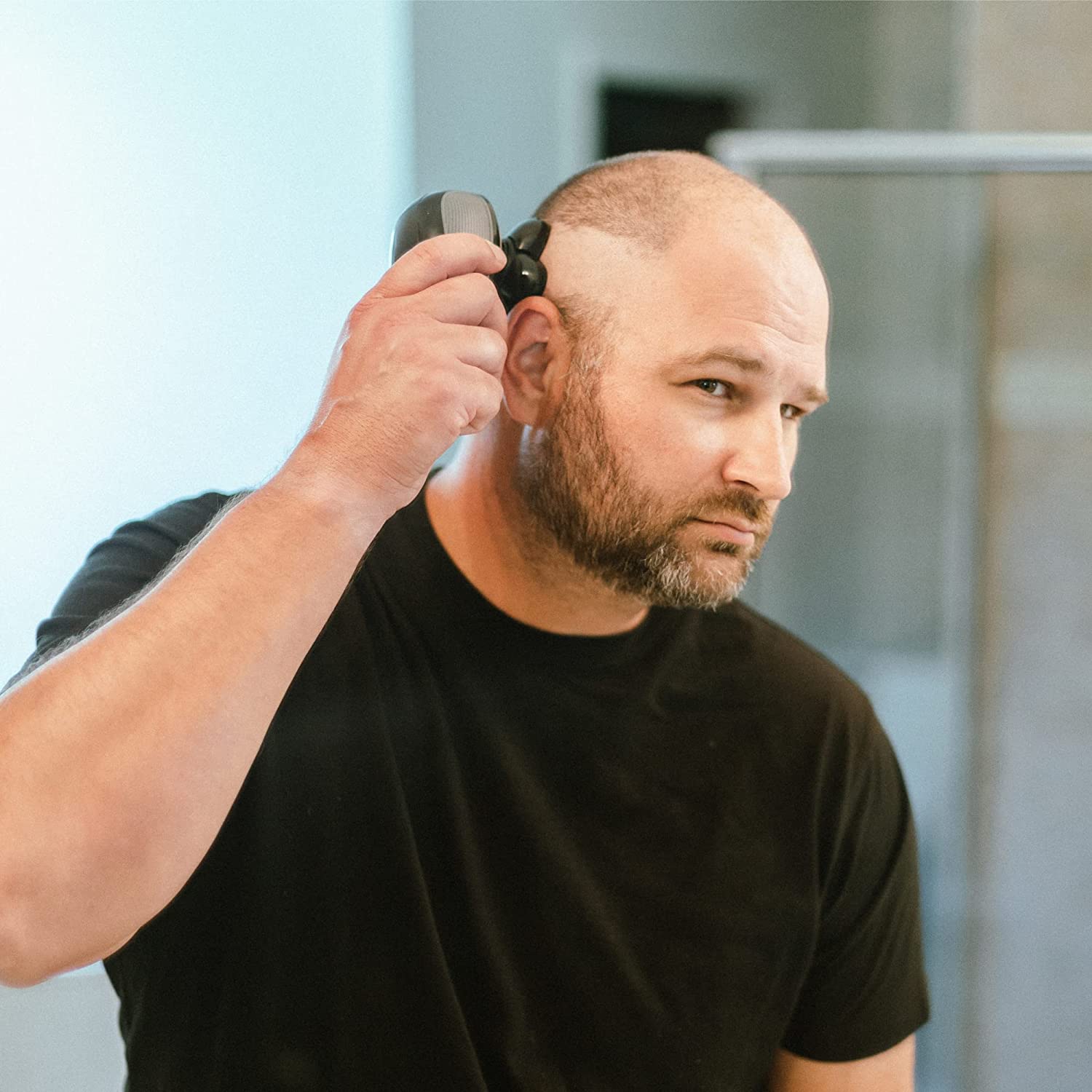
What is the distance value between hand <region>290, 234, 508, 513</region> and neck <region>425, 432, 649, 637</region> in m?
0.23

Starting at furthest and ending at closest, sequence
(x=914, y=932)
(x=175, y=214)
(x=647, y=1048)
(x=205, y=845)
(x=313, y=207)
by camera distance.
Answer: (x=313, y=207) → (x=175, y=214) → (x=914, y=932) → (x=647, y=1048) → (x=205, y=845)

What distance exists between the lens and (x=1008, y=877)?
1.65 m

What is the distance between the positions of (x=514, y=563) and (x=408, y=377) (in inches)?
12.2

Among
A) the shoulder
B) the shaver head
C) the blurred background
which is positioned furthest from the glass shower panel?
the shaver head

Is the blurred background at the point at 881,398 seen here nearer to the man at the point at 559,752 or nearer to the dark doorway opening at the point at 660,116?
the man at the point at 559,752

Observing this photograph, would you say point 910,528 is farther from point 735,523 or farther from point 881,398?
point 735,523

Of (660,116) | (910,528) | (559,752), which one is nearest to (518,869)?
(559,752)

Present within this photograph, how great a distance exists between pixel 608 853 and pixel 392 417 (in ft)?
1.59

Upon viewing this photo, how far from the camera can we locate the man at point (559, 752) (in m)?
0.89

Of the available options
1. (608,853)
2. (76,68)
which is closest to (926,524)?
(608,853)

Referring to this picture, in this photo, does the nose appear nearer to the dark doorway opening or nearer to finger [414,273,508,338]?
finger [414,273,508,338]

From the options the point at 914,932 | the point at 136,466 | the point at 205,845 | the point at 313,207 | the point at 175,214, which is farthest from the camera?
the point at 313,207

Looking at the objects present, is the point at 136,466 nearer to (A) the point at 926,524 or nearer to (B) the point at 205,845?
(B) the point at 205,845

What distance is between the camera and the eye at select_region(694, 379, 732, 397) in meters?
0.93
